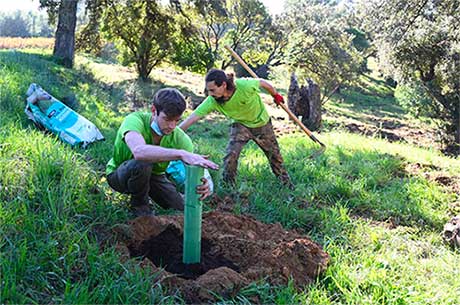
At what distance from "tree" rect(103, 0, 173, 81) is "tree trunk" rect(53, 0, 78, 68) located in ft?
5.66

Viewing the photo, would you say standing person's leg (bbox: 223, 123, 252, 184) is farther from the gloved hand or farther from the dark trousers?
the dark trousers

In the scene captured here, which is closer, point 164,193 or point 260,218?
point 164,193

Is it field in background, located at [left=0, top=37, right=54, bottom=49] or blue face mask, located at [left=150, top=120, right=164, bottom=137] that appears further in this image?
field in background, located at [left=0, top=37, right=54, bottom=49]

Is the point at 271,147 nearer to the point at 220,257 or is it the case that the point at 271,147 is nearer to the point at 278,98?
the point at 278,98

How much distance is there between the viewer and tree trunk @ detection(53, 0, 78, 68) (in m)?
12.4

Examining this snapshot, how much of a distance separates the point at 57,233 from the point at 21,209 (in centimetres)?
33

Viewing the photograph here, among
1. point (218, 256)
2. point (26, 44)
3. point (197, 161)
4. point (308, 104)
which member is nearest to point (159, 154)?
point (197, 161)

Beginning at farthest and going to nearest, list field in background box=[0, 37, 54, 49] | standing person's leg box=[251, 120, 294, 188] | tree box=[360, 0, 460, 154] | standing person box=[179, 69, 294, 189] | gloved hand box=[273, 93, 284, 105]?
field in background box=[0, 37, 54, 49] < tree box=[360, 0, 460, 154] < gloved hand box=[273, 93, 284, 105] < standing person's leg box=[251, 120, 294, 188] < standing person box=[179, 69, 294, 189]

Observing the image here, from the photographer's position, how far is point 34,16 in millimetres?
70188

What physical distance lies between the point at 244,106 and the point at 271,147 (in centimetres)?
63

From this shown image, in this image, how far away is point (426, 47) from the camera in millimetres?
11742

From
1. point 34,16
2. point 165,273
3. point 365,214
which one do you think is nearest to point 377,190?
point 365,214

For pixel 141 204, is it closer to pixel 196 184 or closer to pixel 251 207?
pixel 196 184

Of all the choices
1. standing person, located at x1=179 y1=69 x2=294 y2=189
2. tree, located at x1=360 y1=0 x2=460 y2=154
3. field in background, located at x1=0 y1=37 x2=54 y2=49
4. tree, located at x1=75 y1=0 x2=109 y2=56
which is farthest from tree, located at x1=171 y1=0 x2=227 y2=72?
standing person, located at x1=179 y1=69 x2=294 y2=189
